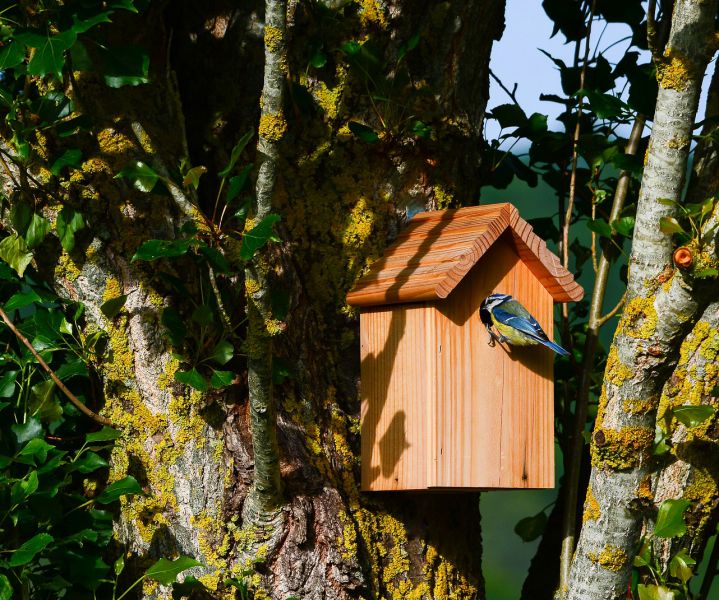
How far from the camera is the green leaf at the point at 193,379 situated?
2246 millimetres

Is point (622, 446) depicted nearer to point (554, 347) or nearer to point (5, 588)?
point (554, 347)

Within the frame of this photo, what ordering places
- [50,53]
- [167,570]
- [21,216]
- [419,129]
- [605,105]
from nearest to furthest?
[50,53], [167,570], [21,216], [419,129], [605,105]

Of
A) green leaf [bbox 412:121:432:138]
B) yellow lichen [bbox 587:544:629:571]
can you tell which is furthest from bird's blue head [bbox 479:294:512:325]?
yellow lichen [bbox 587:544:629:571]

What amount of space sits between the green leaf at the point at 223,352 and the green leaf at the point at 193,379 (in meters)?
0.06

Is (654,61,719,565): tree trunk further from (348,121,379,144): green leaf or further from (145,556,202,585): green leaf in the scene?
(145,556,202,585): green leaf

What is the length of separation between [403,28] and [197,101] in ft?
1.95

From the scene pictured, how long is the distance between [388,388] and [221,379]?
454 mm

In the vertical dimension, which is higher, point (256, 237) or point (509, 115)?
point (509, 115)

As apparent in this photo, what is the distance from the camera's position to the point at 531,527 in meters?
3.12

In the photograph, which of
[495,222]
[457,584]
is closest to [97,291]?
[495,222]

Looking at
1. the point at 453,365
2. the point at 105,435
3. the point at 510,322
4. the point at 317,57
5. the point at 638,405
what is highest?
the point at 317,57

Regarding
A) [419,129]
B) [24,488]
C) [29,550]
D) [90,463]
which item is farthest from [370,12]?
[29,550]

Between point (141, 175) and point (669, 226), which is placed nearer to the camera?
point (669, 226)

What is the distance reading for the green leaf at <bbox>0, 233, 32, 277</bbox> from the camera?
2408mm
